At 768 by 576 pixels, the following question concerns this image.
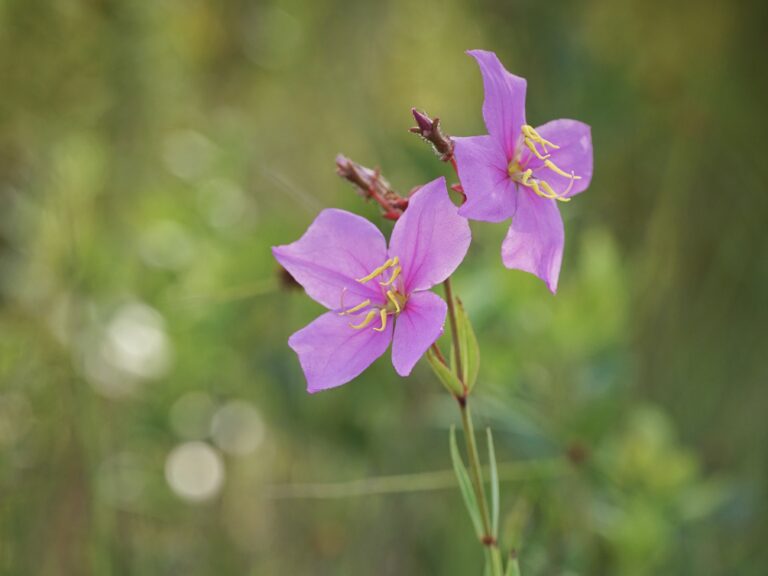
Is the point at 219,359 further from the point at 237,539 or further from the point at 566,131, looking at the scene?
the point at 566,131

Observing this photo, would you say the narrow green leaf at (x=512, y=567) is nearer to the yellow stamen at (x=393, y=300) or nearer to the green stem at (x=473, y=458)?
the green stem at (x=473, y=458)

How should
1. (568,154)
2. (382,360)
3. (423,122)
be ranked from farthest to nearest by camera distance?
(382,360) → (568,154) → (423,122)

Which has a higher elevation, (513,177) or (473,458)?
(513,177)

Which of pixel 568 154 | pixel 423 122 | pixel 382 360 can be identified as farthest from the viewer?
pixel 382 360

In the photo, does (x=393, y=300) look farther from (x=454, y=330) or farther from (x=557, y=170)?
(x=557, y=170)

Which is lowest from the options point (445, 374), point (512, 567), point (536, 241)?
point (512, 567)

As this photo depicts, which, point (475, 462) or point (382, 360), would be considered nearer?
point (475, 462)

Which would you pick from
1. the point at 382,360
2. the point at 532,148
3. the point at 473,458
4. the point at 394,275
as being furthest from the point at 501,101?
the point at 382,360

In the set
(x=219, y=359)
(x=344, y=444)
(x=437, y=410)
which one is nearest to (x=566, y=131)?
(x=437, y=410)
